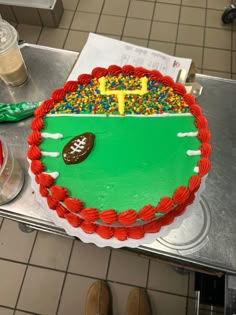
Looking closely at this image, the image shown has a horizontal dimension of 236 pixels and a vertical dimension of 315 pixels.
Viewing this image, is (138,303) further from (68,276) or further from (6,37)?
(6,37)

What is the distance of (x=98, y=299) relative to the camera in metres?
1.61

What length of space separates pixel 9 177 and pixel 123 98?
1.50 feet

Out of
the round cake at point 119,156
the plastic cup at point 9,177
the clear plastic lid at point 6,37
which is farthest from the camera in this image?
the clear plastic lid at point 6,37

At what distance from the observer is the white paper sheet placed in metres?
1.34

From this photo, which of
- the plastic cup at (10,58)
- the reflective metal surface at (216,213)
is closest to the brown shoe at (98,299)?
the reflective metal surface at (216,213)

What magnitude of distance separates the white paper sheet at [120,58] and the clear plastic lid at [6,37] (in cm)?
27

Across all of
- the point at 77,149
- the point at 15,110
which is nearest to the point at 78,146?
the point at 77,149

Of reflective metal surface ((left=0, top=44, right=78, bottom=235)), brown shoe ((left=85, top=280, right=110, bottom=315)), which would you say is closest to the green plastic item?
reflective metal surface ((left=0, top=44, right=78, bottom=235))

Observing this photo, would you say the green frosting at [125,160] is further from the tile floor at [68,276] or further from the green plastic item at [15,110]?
the tile floor at [68,276]

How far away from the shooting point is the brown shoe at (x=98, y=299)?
1.60 m

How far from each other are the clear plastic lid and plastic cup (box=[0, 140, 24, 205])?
38cm

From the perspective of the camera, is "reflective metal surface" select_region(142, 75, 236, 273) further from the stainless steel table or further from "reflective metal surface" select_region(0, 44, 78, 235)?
"reflective metal surface" select_region(0, 44, 78, 235)

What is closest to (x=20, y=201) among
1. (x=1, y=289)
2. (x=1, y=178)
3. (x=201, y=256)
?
(x=1, y=178)

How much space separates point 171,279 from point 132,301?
251 mm
